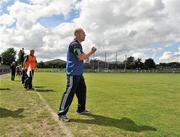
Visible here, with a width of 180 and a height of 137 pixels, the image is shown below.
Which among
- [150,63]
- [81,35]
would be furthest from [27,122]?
[150,63]

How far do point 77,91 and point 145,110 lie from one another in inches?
89.6

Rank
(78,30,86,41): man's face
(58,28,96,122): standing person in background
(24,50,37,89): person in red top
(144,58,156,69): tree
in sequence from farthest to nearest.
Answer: (144,58,156,69): tree → (24,50,37,89): person in red top → (78,30,86,41): man's face → (58,28,96,122): standing person in background

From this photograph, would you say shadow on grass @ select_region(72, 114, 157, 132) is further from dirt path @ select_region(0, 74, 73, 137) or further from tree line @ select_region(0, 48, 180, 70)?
tree line @ select_region(0, 48, 180, 70)

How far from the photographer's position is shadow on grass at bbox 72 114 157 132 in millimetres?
7098

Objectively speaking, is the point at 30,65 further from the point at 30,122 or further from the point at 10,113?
the point at 30,122

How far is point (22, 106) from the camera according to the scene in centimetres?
1041

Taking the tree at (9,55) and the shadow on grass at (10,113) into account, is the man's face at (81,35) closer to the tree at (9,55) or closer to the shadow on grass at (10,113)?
the shadow on grass at (10,113)

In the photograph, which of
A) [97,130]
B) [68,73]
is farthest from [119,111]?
[97,130]

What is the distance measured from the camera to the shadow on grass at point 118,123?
710cm

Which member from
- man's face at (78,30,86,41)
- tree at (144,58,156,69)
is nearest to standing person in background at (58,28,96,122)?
man's face at (78,30,86,41)

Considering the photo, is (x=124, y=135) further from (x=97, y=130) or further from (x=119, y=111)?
(x=119, y=111)

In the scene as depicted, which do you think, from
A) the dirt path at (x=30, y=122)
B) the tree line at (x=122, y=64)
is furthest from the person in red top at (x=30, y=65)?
the tree line at (x=122, y=64)

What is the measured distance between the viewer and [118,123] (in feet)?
25.2

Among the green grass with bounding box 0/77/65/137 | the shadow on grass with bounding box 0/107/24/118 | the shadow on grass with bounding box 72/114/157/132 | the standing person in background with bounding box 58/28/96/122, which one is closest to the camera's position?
the green grass with bounding box 0/77/65/137
